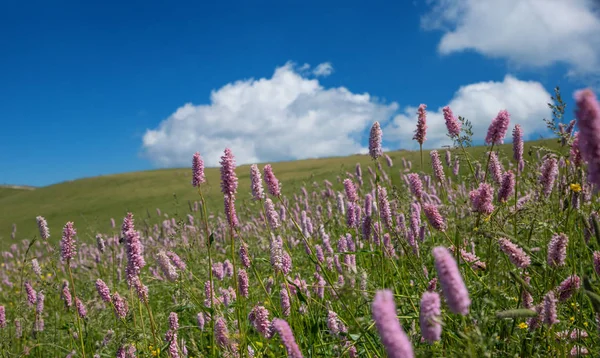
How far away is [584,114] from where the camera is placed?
1248 mm

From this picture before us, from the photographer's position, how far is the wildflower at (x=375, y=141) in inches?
151

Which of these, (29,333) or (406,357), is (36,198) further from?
(406,357)

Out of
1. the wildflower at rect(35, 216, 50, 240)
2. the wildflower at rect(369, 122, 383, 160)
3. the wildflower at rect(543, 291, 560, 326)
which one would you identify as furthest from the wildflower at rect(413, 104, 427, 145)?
the wildflower at rect(35, 216, 50, 240)

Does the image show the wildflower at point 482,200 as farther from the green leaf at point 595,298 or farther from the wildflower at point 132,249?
the wildflower at point 132,249

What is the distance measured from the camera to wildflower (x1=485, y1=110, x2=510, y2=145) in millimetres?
3531

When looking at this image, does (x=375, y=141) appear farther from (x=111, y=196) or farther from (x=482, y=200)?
(x=111, y=196)

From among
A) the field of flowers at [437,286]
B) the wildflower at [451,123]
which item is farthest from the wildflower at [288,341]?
the wildflower at [451,123]

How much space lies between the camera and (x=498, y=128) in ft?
11.7

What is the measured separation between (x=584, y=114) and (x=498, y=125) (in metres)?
2.44

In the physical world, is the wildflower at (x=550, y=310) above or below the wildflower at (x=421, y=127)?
below

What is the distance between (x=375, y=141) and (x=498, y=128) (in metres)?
0.94

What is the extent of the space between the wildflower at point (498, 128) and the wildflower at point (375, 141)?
2.69 feet

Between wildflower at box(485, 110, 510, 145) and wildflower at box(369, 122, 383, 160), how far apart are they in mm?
819

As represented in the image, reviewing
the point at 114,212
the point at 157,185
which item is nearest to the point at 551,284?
the point at 114,212
